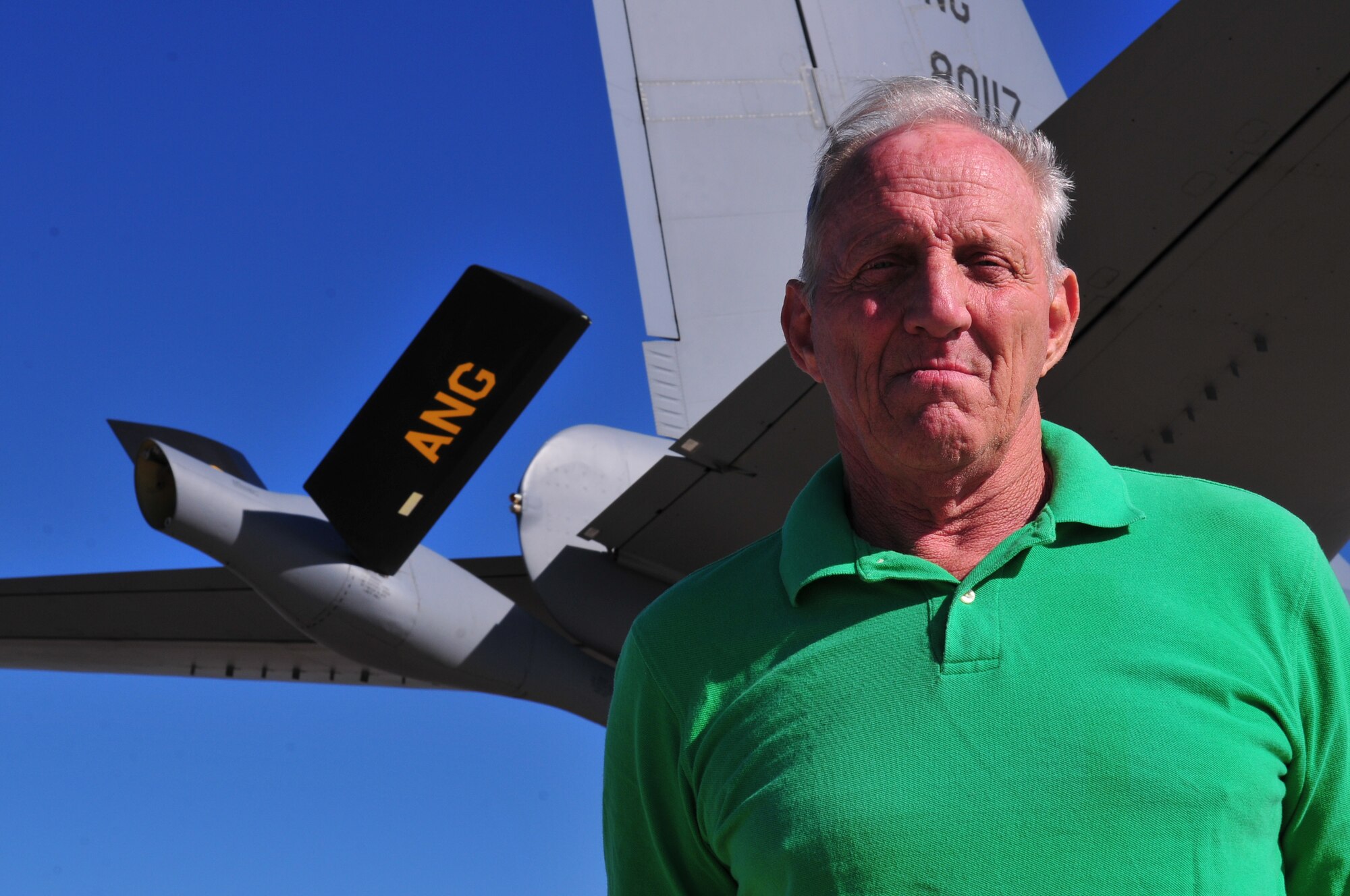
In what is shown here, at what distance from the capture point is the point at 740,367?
8367 mm

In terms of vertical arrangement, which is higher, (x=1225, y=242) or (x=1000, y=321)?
(x=1225, y=242)

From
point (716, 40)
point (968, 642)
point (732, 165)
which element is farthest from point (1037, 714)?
point (716, 40)

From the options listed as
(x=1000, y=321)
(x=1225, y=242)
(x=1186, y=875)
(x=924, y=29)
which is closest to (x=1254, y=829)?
(x=1186, y=875)

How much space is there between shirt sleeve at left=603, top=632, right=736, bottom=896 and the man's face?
45 centimetres

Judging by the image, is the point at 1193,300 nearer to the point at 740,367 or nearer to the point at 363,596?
the point at 740,367

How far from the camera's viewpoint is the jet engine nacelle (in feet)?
19.4

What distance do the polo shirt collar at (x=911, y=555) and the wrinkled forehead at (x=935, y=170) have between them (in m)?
0.36

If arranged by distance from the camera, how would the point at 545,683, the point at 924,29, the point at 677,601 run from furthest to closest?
the point at 924,29, the point at 545,683, the point at 677,601

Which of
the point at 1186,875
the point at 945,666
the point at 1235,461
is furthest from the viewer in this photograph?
the point at 1235,461

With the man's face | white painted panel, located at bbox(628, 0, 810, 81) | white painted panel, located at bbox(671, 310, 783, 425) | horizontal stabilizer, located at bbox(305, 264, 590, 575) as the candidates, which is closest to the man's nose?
the man's face

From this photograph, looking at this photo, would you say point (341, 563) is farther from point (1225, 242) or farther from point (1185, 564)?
point (1185, 564)

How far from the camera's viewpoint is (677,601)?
1681mm

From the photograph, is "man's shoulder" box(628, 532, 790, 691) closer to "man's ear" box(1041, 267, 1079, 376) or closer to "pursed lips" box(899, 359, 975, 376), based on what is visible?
"pursed lips" box(899, 359, 975, 376)

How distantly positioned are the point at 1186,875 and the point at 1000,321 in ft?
2.29
